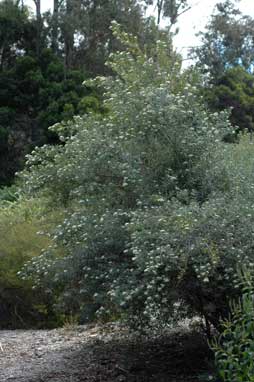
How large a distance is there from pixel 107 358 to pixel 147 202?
1875 mm

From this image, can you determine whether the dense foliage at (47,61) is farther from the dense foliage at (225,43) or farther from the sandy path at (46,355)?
the sandy path at (46,355)

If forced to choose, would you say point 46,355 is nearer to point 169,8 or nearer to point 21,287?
point 21,287

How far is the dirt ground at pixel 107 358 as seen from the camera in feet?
21.3

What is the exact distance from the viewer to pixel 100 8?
2773cm

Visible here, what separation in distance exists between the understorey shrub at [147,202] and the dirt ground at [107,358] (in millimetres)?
540

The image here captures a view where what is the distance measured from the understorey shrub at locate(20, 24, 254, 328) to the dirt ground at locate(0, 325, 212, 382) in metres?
0.54

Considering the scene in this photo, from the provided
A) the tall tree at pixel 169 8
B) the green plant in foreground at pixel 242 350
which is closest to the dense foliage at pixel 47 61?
the tall tree at pixel 169 8

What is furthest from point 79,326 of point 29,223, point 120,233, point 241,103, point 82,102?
point 241,103

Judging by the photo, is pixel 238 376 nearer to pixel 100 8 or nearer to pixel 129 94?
pixel 129 94

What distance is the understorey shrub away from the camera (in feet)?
17.5

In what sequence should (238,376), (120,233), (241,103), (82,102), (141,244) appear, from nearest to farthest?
(238,376) < (141,244) < (120,233) < (82,102) < (241,103)

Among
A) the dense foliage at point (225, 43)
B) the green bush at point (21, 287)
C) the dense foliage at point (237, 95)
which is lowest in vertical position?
the green bush at point (21, 287)

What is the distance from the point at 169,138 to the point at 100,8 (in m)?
22.4

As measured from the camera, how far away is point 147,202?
5.92 metres
